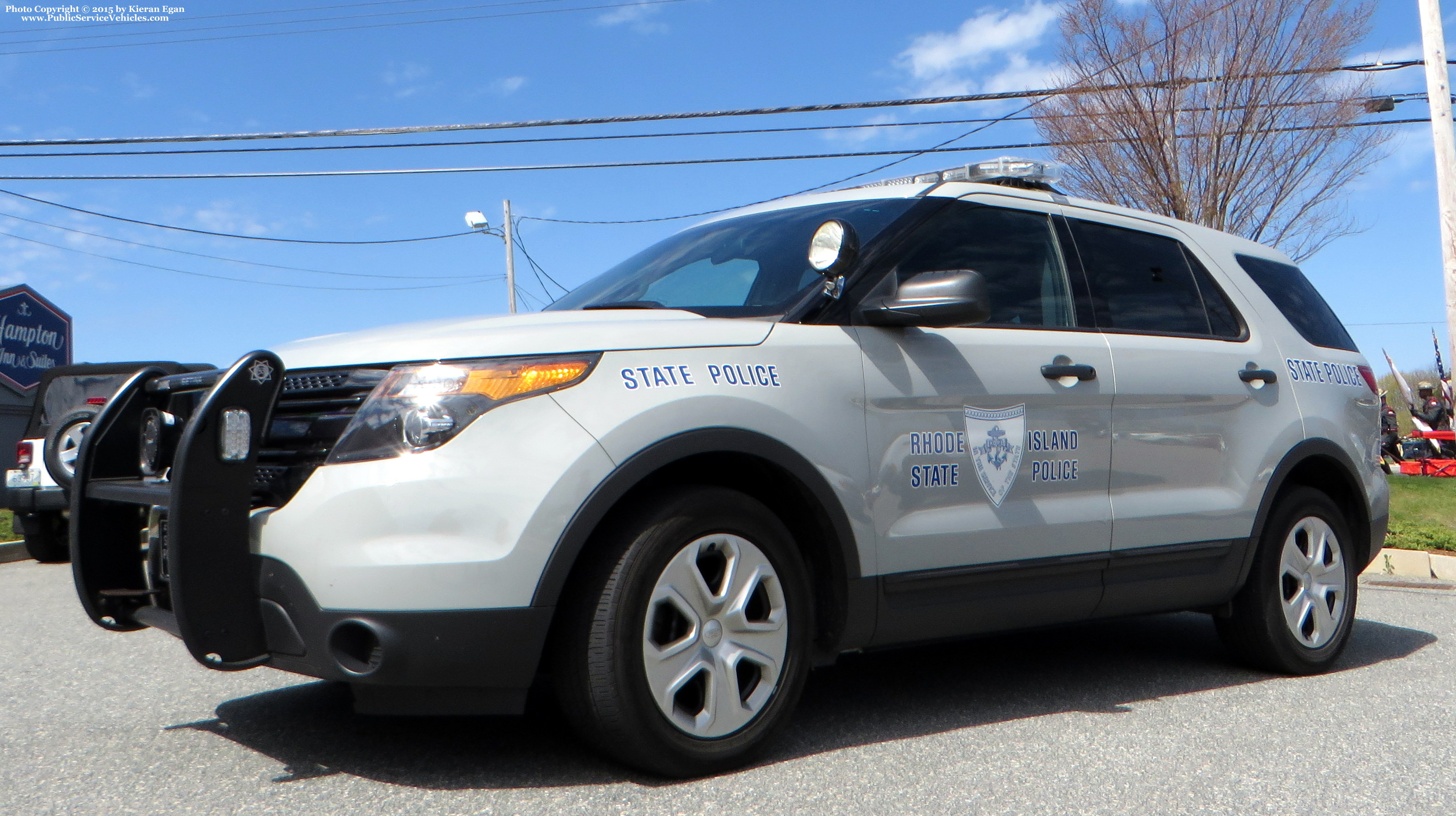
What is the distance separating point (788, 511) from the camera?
3.67 meters

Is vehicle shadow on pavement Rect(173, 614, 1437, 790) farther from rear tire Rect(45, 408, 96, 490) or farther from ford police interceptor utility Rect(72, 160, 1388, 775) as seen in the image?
rear tire Rect(45, 408, 96, 490)

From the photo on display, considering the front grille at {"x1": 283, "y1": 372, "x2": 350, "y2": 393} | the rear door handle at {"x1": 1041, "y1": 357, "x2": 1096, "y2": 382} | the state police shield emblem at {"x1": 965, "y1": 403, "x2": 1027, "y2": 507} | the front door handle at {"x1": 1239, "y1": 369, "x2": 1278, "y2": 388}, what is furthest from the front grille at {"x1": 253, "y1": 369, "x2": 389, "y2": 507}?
the front door handle at {"x1": 1239, "y1": 369, "x2": 1278, "y2": 388}

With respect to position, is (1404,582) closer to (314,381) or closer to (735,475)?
(735,475)

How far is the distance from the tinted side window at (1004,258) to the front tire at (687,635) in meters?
1.11

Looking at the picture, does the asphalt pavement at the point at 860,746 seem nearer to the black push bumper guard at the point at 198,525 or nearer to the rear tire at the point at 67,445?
the black push bumper guard at the point at 198,525

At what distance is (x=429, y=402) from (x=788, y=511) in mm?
1155

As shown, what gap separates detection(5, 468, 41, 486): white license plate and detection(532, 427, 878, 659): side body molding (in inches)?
331

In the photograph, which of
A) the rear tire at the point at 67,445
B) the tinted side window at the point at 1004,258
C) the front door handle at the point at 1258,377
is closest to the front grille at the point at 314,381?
the rear tire at the point at 67,445

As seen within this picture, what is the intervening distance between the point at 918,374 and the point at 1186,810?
4.71ft

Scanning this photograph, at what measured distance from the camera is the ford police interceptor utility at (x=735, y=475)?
3010 millimetres

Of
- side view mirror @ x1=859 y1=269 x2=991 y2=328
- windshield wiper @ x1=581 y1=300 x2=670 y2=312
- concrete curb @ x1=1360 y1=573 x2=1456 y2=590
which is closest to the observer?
side view mirror @ x1=859 y1=269 x2=991 y2=328

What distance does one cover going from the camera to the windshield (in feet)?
12.7

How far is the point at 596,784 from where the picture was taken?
324cm

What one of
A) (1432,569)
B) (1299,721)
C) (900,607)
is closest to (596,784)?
(900,607)
